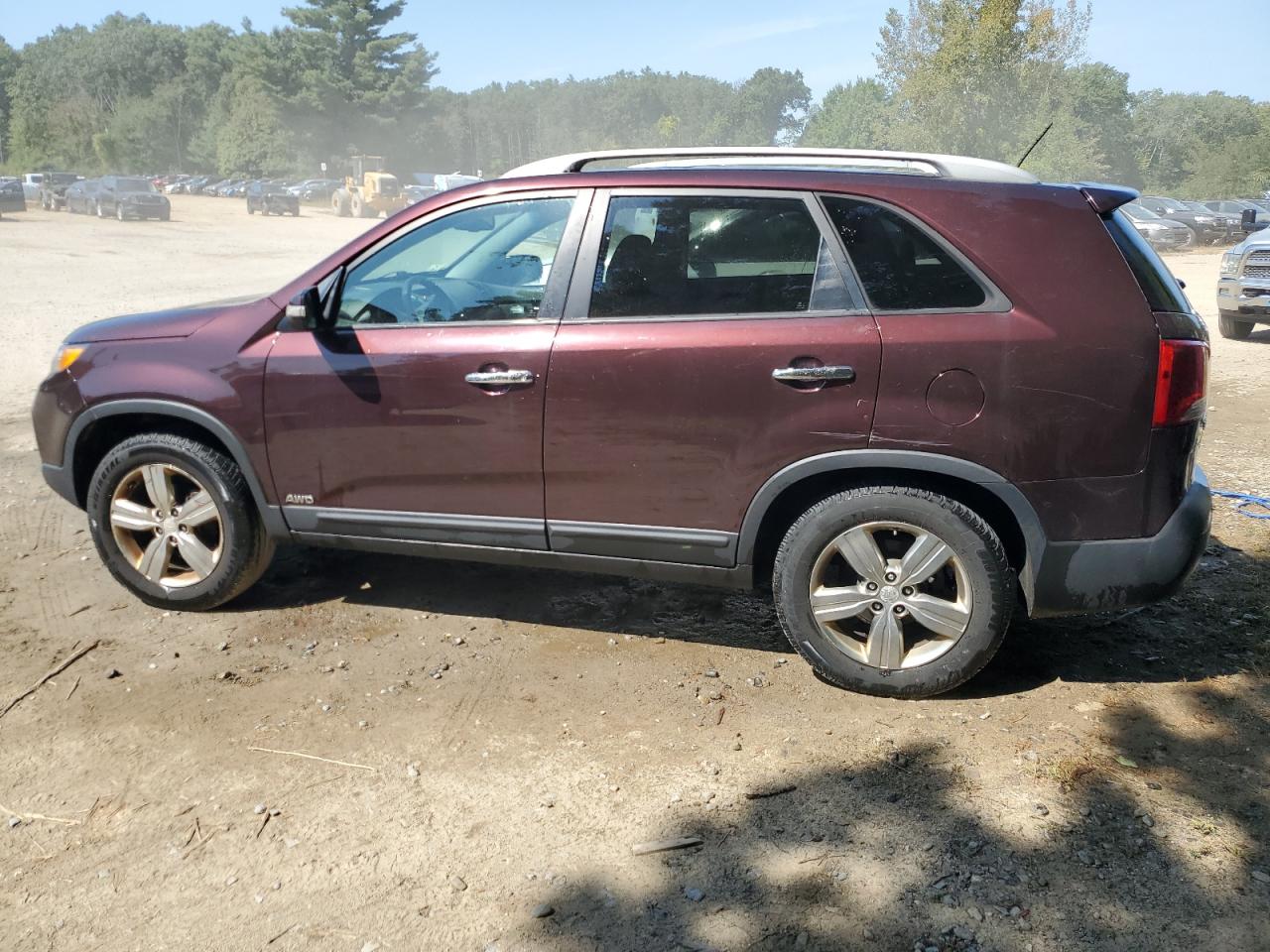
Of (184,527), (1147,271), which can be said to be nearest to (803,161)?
(1147,271)

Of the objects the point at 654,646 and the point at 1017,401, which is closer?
the point at 1017,401

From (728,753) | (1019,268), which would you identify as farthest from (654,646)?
(1019,268)

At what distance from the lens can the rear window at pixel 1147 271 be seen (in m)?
3.31

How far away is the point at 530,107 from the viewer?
127 metres

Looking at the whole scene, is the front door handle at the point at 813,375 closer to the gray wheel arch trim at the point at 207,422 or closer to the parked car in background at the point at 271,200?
the gray wheel arch trim at the point at 207,422

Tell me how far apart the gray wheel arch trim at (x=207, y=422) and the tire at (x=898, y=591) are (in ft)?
6.71

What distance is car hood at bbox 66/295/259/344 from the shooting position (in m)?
4.20

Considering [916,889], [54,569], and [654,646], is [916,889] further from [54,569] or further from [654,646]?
[54,569]

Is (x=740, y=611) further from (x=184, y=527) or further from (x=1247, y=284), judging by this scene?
(x=1247, y=284)

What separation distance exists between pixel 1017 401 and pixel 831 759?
4.20ft

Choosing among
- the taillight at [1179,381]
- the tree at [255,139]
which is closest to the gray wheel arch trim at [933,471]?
the taillight at [1179,381]

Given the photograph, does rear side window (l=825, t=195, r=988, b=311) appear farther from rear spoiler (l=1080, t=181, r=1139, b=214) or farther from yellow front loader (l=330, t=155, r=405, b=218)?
yellow front loader (l=330, t=155, r=405, b=218)

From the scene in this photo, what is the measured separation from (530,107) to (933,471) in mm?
132010

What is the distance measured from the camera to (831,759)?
128 inches
